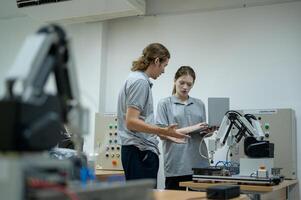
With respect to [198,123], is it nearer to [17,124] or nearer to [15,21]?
[17,124]

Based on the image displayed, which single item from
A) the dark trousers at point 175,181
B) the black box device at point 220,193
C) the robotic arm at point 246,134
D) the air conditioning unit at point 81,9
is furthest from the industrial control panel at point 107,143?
the black box device at point 220,193

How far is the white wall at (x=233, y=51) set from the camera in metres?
3.96

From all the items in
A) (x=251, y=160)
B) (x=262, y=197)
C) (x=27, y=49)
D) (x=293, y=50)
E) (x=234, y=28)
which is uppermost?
(x=234, y=28)

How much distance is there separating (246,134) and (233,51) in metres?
1.58

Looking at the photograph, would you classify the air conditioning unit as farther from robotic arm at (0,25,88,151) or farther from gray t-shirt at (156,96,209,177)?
robotic arm at (0,25,88,151)

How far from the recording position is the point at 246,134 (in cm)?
282

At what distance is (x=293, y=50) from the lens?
3943mm

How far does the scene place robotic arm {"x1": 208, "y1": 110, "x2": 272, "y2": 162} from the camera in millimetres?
2773

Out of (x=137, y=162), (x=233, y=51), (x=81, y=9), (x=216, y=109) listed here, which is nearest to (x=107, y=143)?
(x=216, y=109)

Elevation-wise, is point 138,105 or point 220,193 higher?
point 138,105

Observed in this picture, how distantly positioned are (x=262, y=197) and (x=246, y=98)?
4.99ft

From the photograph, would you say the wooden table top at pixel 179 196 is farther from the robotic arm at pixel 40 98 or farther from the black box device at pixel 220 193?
the robotic arm at pixel 40 98

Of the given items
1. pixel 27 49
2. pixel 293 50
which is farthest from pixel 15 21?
pixel 27 49

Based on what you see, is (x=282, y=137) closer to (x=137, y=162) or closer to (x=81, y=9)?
(x=137, y=162)
